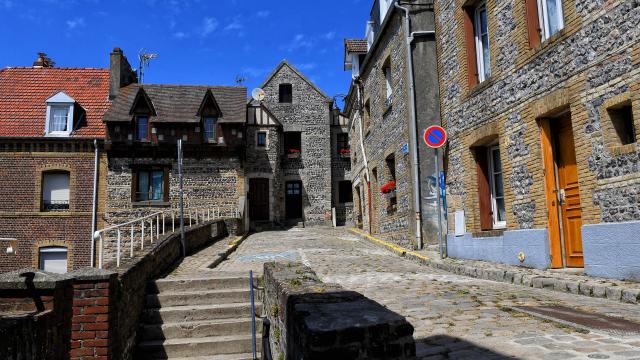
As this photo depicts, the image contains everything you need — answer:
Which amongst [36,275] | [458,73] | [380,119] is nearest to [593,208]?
[458,73]

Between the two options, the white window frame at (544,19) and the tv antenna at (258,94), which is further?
the tv antenna at (258,94)

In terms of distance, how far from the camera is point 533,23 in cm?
771

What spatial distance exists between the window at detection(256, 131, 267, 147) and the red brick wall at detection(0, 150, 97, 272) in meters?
8.84

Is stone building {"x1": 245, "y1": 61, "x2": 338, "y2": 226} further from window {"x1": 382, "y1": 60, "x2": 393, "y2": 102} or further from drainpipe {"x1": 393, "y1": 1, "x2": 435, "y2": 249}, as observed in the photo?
drainpipe {"x1": 393, "y1": 1, "x2": 435, "y2": 249}

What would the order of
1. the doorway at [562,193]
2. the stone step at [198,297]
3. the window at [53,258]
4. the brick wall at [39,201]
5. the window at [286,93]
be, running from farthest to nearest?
1. the window at [286,93]
2. the brick wall at [39,201]
3. the window at [53,258]
4. the doorway at [562,193]
5. the stone step at [198,297]

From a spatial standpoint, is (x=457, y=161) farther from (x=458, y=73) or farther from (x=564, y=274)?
(x=564, y=274)

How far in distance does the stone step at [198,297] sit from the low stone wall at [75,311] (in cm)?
22

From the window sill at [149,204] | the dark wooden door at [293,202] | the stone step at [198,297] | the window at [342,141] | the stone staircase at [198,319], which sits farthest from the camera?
the window at [342,141]

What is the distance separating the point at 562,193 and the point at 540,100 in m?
1.56

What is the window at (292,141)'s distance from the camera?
27553 mm

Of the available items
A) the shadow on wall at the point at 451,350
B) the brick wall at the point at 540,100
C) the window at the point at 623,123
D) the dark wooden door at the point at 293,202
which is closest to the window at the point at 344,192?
the dark wooden door at the point at 293,202

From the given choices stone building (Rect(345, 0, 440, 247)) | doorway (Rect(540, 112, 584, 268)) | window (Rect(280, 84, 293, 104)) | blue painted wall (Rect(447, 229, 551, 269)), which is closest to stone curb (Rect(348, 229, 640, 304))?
blue painted wall (Rect(447, 229, 551, 269))

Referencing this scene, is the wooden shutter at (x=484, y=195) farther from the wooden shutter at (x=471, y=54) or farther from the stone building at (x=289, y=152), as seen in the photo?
the stone building at (x=289, y=152)

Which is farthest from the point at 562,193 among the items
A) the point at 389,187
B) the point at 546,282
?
the point at 389,187
